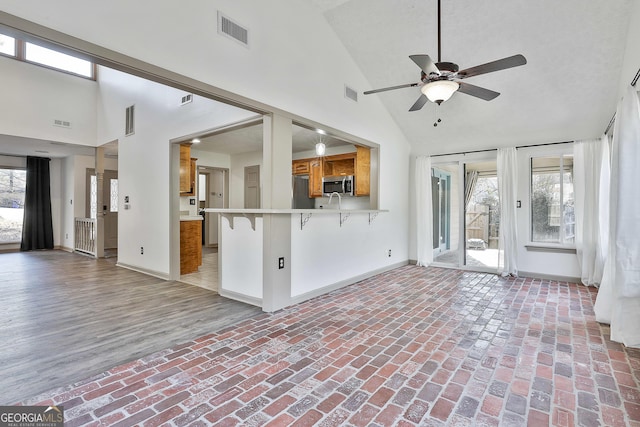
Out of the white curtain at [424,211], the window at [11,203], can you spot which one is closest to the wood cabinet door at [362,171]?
the white curtain at [424,211]

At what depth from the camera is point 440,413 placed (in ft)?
5.83

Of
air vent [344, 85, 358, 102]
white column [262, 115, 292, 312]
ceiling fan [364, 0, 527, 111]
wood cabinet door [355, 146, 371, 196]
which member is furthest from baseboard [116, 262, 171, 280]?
ceiling fan [364, 0, 527, 111]

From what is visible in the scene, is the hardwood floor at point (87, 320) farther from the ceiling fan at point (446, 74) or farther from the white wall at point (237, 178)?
the white wall at point (237, 178)

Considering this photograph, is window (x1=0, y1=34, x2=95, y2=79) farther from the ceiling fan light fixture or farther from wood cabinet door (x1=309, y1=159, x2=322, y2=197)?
the ceiling fan light fixture

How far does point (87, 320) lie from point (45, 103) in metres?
5.39

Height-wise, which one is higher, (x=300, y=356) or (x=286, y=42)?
(x=286, y=42)

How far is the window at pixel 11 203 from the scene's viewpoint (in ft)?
25.3

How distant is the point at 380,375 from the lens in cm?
217

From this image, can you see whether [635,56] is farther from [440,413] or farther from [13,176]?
[13,176]

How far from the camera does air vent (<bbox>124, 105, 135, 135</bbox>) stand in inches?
221

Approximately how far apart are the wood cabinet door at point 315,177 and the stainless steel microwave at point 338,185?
0.20 meters

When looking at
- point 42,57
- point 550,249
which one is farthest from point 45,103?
point 550,249

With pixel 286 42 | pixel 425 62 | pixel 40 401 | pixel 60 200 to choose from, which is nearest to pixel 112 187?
pixel 60 200

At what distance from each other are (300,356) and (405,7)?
13.6 feet
